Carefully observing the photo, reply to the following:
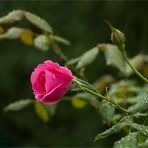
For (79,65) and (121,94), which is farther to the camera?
(121,94)

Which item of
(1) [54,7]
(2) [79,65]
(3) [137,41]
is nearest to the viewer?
(2) [79,65]

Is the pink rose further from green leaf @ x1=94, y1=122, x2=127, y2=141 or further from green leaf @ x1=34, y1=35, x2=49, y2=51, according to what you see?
green leaf @ x1=34, y1=35, x2=49, y2=51

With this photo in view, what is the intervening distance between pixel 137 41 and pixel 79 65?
311cm

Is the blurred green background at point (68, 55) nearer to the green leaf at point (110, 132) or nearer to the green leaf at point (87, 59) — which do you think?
the green leaf at point (87, 59)

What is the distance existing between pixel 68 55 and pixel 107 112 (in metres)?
3.62

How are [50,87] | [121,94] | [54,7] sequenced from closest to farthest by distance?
[50,87], [121,94], [54,7]

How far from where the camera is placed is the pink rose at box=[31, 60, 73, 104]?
0.96m

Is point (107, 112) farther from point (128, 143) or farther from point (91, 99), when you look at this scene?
point (91, 99)

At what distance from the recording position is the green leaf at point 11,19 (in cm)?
137

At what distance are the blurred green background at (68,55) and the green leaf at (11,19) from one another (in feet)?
9.98

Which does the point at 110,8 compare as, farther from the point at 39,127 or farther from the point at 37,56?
the point at 39,127

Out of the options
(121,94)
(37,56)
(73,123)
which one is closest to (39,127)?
(73,123)

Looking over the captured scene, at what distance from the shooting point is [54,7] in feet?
16.0

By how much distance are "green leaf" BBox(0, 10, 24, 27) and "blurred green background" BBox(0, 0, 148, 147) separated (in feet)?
9.98
